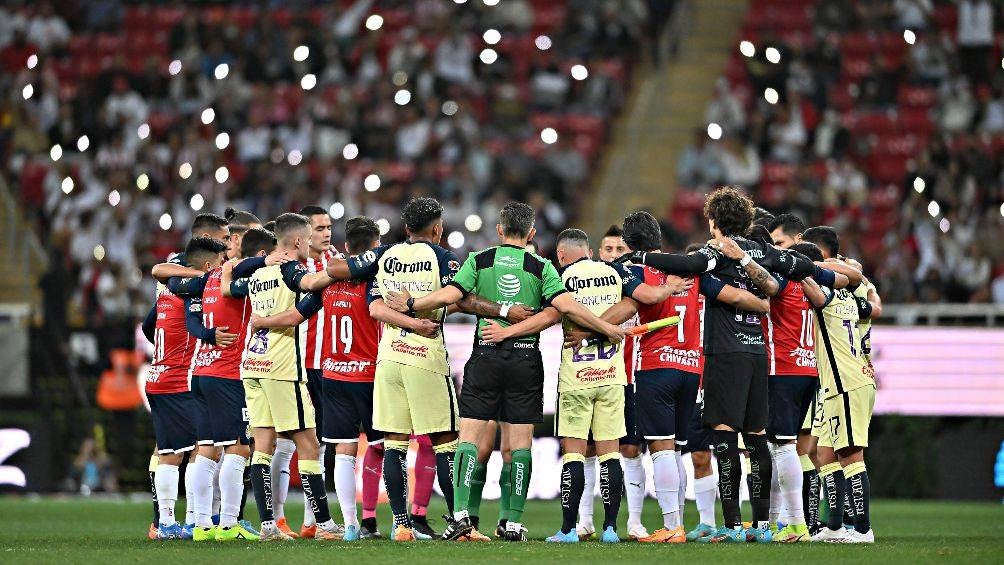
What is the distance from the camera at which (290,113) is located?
27.3 meters

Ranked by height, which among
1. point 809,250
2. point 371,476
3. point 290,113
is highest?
point 290,113

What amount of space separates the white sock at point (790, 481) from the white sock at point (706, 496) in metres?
0.60

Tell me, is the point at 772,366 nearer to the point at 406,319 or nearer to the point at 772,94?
the point at 406,319

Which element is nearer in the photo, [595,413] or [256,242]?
[595,413]

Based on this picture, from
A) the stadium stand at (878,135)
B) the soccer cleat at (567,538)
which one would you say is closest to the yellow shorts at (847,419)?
the soccer cleat at (567,538)

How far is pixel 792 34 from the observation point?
2733 centimetres

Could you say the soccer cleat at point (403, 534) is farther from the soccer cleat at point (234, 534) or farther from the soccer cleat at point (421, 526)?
the soccer cleat at point (234, 534)

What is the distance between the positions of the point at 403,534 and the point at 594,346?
204 centimetres

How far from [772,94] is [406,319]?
15.2 m

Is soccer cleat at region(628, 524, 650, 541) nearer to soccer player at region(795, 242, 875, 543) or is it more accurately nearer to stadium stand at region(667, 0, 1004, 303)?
soccer player at region(795, 242, 875, 543)

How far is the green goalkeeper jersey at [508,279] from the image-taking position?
1212 centimetres

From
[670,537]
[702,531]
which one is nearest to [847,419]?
[702,531]

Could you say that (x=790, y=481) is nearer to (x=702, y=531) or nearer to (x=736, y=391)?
(x=702, y=531)

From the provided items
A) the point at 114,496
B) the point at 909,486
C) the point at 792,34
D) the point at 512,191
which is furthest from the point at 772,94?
the point at 114,496
